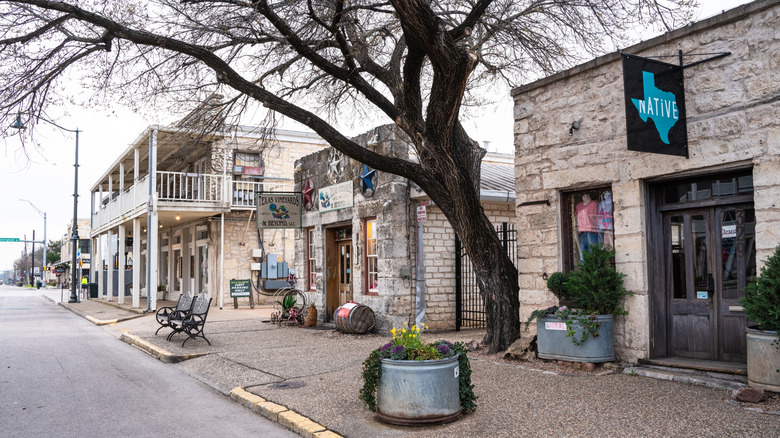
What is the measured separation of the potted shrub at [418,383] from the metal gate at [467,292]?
7.11 meters

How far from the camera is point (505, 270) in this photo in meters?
9.46

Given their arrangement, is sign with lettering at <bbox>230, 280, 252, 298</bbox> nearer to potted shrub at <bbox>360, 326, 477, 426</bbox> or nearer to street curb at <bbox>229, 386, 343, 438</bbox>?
street curb at <bbox>229, 386, 343, 438</bbox>

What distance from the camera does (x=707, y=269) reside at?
7074 millimetres

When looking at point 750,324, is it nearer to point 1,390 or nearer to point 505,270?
point 505,270

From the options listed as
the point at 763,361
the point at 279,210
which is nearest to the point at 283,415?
the point at 763,361

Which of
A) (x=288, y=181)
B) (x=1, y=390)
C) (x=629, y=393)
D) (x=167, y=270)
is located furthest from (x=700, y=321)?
(x=167, y=270)

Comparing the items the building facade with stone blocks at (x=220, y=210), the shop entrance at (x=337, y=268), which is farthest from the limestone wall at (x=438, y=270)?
the building facade with stone blocks at (x=220, y=210)

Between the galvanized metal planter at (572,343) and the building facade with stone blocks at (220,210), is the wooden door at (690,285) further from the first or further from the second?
the building facade with stone blocks at (220,210)

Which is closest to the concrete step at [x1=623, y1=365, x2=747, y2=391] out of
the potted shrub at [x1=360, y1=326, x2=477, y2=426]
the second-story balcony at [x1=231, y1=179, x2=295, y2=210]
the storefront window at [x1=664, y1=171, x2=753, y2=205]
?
the storefront window at [x1=664, y1=171, x2=753, y2=205]

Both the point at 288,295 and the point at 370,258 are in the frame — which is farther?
the point at 288,295

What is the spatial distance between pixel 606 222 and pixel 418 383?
3980mm

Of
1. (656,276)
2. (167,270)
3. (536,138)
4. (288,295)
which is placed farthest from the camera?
(167,270)

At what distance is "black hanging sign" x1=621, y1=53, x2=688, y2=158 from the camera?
6461 millimetres

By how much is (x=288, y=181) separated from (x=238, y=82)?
13.7 m
